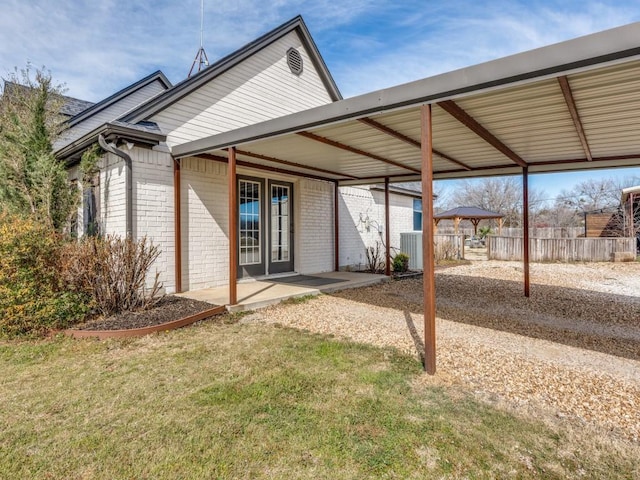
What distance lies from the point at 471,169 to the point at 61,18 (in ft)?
35.2

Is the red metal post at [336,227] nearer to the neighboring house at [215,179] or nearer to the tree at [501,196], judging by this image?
the neighboring house at [215,179]

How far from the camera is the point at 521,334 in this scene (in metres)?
4.78

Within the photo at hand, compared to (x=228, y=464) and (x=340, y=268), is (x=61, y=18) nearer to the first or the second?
(x=340, y=268)

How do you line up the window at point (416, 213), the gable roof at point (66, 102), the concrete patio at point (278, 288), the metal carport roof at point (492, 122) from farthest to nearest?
1. the window at point (416, 213)
2. the gable roof at point (66, 102)
3. the concrete patio at point (278, 288)
4. the metal carport roof at point (492, 122)

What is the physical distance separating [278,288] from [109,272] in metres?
3.26

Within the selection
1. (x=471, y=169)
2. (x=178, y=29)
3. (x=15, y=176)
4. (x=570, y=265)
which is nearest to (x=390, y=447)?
(x=471, y=169)

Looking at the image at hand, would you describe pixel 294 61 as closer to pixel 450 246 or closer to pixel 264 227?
pixel 264 227

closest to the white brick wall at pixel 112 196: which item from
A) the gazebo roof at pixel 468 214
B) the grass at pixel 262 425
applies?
the grass at pixel 262 425

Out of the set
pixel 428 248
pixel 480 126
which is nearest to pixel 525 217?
pixel 480 126

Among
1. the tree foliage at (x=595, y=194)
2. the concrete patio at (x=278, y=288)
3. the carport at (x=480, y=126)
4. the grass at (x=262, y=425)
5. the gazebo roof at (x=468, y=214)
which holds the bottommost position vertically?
the grass at (x=262, y=425)

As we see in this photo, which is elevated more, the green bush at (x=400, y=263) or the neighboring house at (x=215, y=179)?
the neighboring house at (x=215, y=179)

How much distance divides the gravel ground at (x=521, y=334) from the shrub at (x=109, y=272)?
1822 mm

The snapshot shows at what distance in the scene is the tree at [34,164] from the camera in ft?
20.5

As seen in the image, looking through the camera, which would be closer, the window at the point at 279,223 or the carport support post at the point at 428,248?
the carport support post at the point at 428,248
